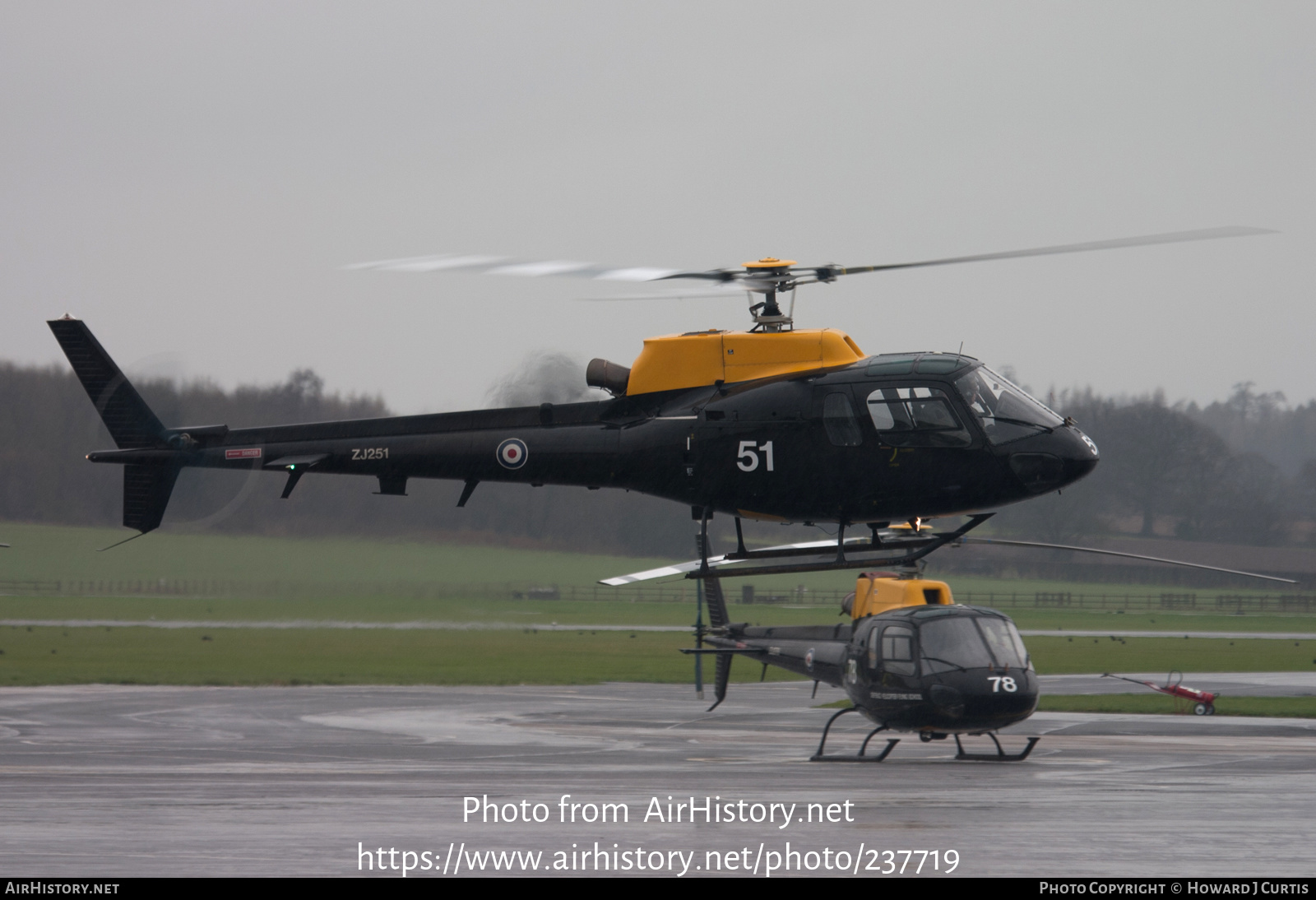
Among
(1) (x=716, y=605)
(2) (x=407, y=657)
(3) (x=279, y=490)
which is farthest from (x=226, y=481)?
(2) (x=407, y=657)

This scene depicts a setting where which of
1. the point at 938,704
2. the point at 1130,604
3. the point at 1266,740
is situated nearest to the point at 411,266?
the point at 938,704

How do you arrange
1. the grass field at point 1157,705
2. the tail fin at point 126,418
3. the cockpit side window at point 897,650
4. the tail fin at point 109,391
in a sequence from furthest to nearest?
the grass field at point 1157,705, the cockpit side window at point 897,650, the tail fin at point 109,391, the tail fin at point 126,418

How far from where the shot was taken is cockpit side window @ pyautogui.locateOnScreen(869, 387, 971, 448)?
45.1 feet

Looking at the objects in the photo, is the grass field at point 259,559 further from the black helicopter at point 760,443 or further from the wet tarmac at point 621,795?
the black helicopter at point 760,443

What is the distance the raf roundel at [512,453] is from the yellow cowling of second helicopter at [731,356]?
1.44 m

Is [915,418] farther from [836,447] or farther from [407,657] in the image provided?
[407,657]

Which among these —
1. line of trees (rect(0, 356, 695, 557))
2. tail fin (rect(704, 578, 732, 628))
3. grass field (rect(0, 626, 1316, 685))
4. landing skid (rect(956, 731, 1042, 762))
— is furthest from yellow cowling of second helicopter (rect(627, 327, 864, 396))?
grass field (rect(0, 626, 1316, 685))

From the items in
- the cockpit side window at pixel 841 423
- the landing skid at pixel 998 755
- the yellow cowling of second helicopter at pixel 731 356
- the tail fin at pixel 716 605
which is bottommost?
the landing skid at pixel 998 755

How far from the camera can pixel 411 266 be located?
472 inches

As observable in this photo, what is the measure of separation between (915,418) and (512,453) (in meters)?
4.76

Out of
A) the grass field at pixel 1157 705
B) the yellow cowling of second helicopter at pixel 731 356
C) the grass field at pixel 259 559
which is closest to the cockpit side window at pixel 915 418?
the yellow cowling of second helicopter at pixel 731 356

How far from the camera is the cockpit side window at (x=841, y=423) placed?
14.0m
